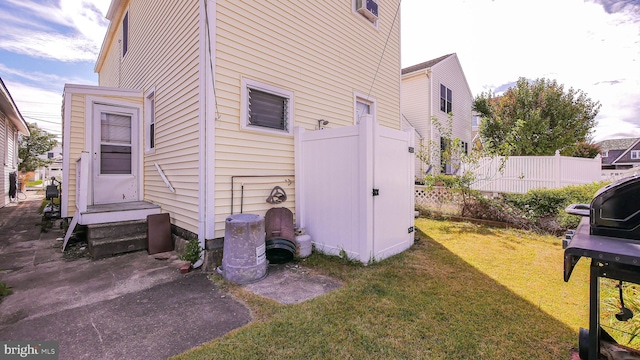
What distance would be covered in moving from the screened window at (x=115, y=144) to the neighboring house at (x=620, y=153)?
4377cm

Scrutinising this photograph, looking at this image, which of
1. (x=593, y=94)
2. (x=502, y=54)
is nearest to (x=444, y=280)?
(x=502, y=54)

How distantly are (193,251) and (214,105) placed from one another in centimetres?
229

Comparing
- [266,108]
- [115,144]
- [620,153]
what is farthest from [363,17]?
[620,153]

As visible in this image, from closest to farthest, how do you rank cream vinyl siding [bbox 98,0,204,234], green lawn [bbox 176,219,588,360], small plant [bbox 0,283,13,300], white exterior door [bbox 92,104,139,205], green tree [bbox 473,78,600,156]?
green lawn [bbox 176,219,588,360]
small plant [bbox 0,283,13,300]
cream vinyl siding [bbox 98,0,204,234]
white exterior door [bbox 92,104,139,205]
green tree [bbox 473,78,600,156]

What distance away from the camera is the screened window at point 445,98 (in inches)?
617

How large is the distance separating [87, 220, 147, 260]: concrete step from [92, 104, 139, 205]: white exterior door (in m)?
1.52

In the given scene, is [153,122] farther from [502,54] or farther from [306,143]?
[502,54]

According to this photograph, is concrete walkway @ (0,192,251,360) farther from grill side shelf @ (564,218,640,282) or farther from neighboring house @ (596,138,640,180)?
neighboring house @ (596,138,640,180)

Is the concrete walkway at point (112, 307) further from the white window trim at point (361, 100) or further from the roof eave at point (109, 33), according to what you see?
the roof eave at point (109, 33)

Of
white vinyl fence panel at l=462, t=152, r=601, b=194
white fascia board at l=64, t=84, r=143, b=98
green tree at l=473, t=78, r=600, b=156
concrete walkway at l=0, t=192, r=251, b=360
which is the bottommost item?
concrete walkway at l=0, t=192, r=251, b=360

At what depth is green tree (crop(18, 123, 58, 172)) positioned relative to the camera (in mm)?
20875

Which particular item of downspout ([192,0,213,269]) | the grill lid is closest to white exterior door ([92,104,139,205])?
downspout ([192,0,213,269])

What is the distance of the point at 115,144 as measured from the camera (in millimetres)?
6215

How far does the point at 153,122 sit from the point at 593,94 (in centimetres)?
2207
